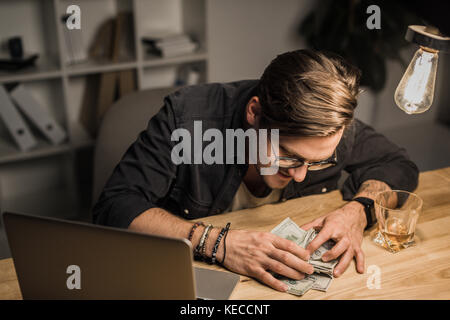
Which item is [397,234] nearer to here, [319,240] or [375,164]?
[319,240]

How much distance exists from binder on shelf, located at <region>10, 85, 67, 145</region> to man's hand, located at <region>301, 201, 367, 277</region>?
168 centimetres

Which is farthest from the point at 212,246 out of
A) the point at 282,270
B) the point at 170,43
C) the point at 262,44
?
the point at 262,44

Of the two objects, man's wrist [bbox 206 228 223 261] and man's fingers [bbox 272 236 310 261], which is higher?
man's fingers [bbox 272 236 310 261]

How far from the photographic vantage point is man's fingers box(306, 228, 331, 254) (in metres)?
1.17

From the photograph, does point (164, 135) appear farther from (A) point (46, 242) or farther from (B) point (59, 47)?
(B) point (59, 47)

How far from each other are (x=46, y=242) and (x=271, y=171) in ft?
2.22

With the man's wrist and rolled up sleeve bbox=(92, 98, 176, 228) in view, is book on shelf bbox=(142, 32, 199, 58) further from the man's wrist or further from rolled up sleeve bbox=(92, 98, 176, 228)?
the man's wrist

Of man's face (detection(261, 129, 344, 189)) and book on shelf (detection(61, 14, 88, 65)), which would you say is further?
book on shelf (detection(61, 14, 88, 65))

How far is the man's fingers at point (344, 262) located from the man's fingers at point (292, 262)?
72 millimetres

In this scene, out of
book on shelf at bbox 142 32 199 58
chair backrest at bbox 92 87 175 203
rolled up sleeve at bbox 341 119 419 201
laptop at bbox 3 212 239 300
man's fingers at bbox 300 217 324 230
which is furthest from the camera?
book on shelf at bbox 142 32 199 58

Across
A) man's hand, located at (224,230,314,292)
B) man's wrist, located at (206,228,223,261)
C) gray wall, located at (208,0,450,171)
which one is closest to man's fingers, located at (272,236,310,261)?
man's hand, located at (224,230,314,292)

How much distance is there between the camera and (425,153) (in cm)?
354

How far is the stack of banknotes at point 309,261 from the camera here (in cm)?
106

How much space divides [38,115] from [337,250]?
5.98ft
